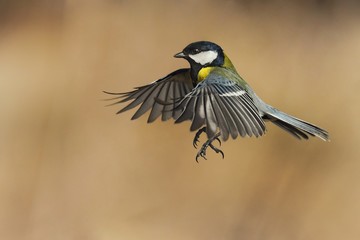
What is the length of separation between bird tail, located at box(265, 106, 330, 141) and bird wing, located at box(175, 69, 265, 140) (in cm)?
6

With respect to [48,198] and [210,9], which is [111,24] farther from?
[48,198]

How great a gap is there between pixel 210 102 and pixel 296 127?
0.19 meters

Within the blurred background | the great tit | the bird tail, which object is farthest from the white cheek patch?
the blurred background

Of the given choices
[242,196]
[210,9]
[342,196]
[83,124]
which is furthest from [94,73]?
[342,196]

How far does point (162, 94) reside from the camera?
133 centimetres

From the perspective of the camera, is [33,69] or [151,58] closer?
[151,58]

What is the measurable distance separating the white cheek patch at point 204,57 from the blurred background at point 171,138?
0.67 meters

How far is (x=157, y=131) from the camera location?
6.55ft

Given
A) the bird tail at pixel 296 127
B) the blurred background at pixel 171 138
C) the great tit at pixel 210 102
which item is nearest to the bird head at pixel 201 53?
the great tit at pixel 210 102

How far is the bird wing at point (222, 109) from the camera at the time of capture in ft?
3.25

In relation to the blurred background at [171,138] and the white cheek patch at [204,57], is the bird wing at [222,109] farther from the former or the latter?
the blurred background at [171,138]

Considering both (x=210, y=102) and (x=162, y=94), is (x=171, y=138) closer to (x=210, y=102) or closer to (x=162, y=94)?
(x=162, y=94)

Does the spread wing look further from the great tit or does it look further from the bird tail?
the bird tail

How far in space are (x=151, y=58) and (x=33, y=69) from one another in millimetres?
339
